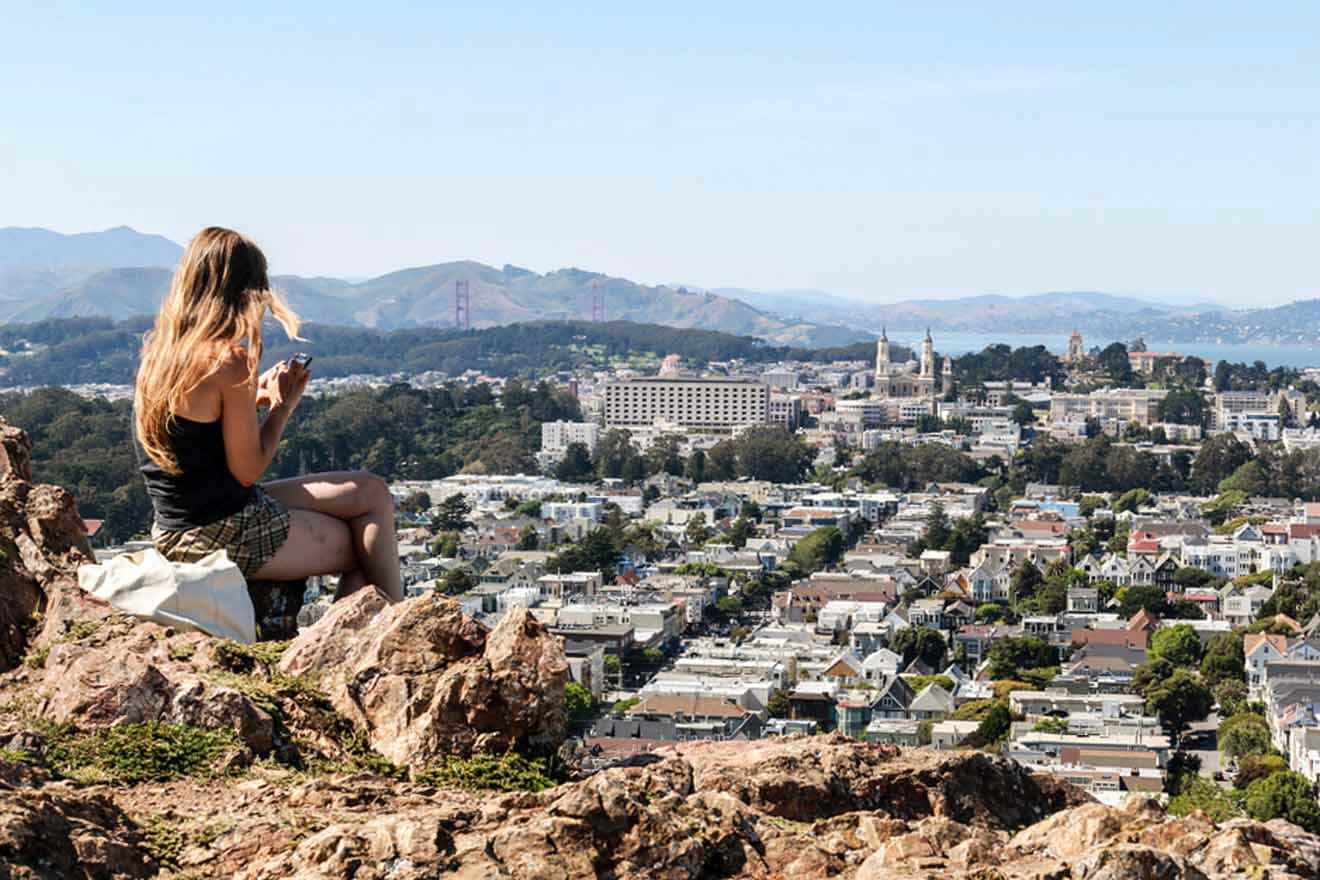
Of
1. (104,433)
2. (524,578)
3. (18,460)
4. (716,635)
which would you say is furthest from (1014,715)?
(104,433)

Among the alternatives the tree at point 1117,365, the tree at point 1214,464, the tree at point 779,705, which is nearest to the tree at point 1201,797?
the tree at point 779,705

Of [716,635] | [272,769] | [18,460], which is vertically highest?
[18,460]

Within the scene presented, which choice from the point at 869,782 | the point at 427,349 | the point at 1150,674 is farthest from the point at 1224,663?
the point at 427,349

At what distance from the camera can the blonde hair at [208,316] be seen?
3.38m

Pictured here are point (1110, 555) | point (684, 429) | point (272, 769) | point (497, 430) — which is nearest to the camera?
point (272, 769)

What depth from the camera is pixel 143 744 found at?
9.01ft

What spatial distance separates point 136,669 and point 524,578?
2717 centimetres

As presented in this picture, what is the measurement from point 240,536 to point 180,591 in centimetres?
22

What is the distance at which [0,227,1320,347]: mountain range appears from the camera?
133750mm

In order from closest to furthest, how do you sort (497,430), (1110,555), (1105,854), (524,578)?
(1105,854) → (524,578) → (1110,555) → (497,430)

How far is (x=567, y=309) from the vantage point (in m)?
162

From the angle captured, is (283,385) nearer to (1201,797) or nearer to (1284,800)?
(1284,800)

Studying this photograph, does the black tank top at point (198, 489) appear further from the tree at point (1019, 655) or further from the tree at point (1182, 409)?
the tree at point (1182, 409)

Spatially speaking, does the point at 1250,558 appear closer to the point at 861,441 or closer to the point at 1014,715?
the point at 1014,715
